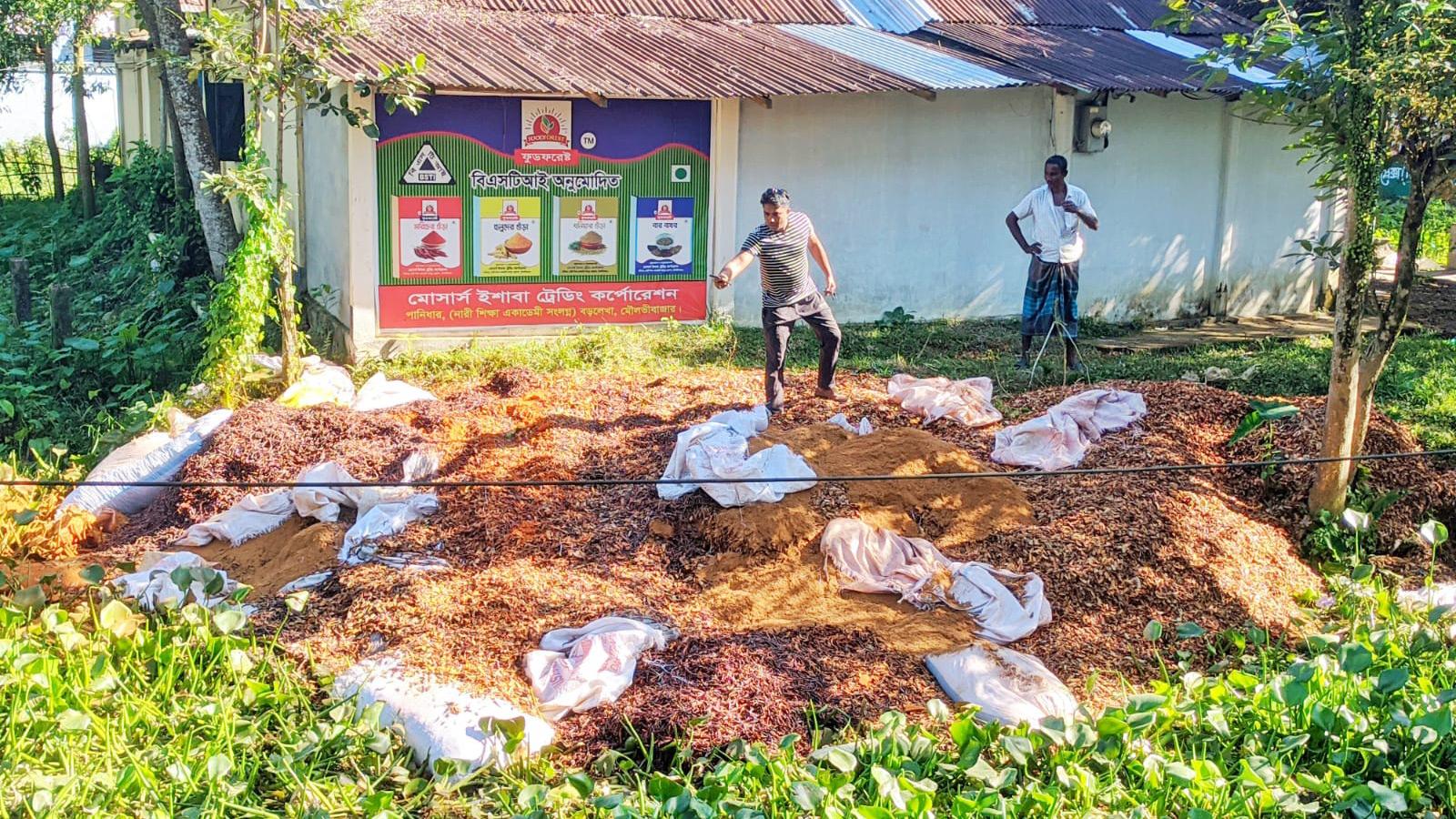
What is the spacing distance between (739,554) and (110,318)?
789cm

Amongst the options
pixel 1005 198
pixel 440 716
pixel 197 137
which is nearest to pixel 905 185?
pixel 1005 198

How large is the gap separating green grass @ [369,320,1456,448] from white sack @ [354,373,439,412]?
→ 809 mm

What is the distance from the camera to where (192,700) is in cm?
513

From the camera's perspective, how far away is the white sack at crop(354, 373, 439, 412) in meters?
8.80

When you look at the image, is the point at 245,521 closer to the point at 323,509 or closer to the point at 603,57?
the point at 323,509

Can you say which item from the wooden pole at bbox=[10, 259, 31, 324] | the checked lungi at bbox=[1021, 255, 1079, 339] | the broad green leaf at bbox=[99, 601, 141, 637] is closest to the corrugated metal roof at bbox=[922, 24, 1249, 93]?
the checked lungi at bbox=[1021, 255, 1079, 339]

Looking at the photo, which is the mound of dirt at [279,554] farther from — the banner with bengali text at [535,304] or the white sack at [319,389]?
the banner with bengali text at [535,304]

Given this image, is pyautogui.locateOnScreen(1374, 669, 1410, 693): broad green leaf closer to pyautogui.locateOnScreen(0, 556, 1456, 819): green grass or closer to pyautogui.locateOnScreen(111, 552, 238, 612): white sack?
pyautogui.locateOnScreen(0, 556, 1456, 819): green grass

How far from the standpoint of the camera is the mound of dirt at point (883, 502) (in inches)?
255

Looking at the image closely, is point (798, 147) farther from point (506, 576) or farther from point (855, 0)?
point (506, 576)

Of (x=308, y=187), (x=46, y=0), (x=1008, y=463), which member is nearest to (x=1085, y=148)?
(x=1008, y=463)

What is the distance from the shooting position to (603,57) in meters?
10.5

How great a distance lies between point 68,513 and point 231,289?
2.16 metres

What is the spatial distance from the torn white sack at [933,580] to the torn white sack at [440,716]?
1.80 m
